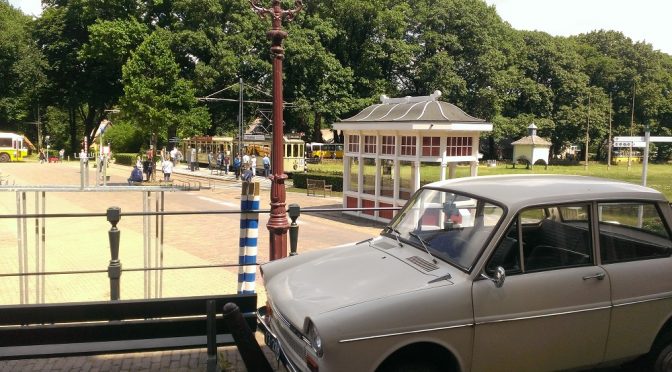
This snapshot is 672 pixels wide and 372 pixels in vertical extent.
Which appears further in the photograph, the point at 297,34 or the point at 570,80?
the point at 570,80

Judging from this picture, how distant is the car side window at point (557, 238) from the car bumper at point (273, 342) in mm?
1864

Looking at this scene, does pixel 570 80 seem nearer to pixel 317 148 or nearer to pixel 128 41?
pixel 317 148

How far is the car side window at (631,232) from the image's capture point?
4281 millimetres

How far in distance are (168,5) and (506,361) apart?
5419cm

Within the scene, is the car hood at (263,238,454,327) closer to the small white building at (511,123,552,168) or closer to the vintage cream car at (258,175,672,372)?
the vintage cream car at (258,175,672,372)

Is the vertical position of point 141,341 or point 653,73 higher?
point 653,73

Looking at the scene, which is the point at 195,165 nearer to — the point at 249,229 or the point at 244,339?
the point at 249,229

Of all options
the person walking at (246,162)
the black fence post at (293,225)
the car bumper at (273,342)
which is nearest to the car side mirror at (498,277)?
the car bumper at (273,342)

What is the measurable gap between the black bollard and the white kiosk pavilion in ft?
49.5

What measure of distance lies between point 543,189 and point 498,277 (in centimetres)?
101

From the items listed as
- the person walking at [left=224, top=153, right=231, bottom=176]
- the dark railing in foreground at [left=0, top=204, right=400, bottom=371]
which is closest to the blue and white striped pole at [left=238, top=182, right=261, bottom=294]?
the dark railing in foreground at [left=0, top=204, right=400, bottom=371]

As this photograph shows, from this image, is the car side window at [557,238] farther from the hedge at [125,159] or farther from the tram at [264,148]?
the hedge at [125,159]

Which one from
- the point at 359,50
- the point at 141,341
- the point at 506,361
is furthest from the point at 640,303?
the point at 359,50

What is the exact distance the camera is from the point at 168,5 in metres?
51.7
